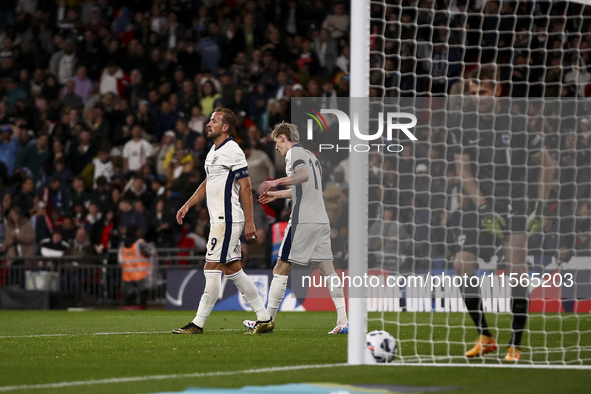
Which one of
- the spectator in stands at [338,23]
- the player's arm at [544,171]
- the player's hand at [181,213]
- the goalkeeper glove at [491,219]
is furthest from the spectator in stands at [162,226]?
the player's arm at [544,171]

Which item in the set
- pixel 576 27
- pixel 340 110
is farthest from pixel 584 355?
pixel 340 110

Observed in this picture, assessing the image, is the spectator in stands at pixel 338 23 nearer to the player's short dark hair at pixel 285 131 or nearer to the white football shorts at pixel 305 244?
the white football shorts at pixel 305 244

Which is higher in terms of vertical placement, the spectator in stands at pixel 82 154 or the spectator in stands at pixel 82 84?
the spectator in stands at pixel 82 84

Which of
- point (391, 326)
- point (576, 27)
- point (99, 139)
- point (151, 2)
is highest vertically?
point (151, 2)

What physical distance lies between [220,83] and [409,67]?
5576 mm

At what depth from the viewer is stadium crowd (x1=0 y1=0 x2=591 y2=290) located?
1673 cm

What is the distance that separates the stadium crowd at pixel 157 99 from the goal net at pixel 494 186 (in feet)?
1.65

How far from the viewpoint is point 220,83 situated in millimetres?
19609

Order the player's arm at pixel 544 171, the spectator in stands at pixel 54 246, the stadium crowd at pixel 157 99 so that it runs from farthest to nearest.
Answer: the spectator in stands at pixel 54 246
the stadium crowd at pixel 157 99
the player's arm at pixel 544 171

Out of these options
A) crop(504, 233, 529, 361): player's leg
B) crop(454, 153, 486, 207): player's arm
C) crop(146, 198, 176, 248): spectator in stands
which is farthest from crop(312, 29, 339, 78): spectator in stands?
crop(504, 233, 529, 361): player's leg

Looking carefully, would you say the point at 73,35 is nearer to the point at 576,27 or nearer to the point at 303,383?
the point at 576,27

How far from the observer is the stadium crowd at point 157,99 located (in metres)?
16.7

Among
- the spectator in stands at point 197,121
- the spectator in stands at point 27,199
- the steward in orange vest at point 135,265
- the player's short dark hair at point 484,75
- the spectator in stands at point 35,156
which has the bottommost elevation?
the steward in orange vest at point 135,265

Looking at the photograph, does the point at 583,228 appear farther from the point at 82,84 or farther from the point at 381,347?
the point at 82,84
